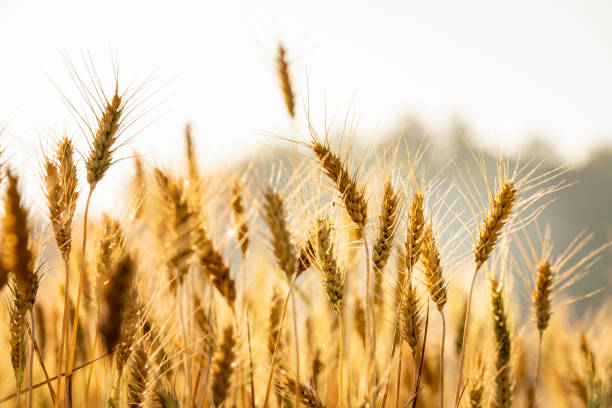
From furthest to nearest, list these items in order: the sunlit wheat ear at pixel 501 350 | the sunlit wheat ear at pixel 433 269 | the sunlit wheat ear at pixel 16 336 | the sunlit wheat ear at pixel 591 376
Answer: the sunlit wheat ear at pixel 591 376, the sunlit wheat ear at pixel 501 350, the sunlit wheat ear at pixel 433 269, the sunlit wheat ear at pixel 16 336

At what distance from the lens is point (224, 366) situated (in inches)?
42.8

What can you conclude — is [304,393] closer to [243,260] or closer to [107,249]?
[243,260]

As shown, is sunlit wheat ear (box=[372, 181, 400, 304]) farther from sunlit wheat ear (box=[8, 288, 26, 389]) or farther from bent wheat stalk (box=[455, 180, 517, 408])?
sunlit wheat ear (box=[8, 288, 26, 389])

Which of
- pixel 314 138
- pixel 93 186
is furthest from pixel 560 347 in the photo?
pixel 93 186

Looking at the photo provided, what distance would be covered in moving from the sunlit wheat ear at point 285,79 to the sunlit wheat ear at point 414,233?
99 centimetres

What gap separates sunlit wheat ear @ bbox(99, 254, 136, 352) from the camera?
0.93m

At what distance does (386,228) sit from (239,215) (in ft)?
2.00

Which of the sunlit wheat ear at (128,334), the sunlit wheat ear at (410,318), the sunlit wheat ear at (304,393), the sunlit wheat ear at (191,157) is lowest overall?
the sunlit wheat ear at (304,393)

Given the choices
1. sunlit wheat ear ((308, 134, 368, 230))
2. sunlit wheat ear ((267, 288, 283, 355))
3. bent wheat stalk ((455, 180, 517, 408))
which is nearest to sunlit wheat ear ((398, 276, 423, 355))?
bent wheat stalk ((455, 180, 517, 408))

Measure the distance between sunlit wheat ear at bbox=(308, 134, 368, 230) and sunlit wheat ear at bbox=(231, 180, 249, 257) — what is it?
1.13 feet

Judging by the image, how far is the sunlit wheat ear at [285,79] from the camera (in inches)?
89.7

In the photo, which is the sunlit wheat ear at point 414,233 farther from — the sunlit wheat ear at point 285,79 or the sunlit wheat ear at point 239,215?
the sunlit wheat ear at point 285,79

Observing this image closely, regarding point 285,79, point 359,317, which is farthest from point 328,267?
point 285,79

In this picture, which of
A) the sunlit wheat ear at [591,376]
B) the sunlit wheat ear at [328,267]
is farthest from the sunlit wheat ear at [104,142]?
the sunlit wheat ear at [591,376]
